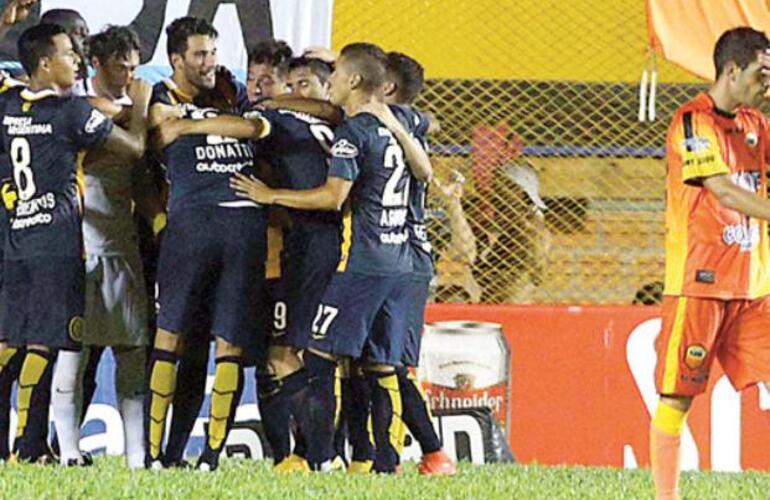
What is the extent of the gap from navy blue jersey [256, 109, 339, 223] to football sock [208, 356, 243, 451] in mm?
763

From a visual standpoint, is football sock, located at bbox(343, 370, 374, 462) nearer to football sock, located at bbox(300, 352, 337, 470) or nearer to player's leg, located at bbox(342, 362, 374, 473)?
player's leg, located at bbox(342, 362, 374, 473)

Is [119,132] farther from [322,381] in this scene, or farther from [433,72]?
[433,72]

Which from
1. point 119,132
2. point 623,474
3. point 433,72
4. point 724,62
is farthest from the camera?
point 433,72

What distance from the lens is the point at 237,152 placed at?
28.1 feet

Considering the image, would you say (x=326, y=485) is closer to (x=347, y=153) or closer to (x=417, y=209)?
(x=347, y=153)

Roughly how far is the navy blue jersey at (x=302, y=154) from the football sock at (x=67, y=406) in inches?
48.0

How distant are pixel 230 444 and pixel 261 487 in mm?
2600

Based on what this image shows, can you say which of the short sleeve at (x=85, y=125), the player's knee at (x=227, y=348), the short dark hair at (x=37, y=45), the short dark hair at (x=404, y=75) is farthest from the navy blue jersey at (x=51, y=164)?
the short dark hair at (x=404, y=75)

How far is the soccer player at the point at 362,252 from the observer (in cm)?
836

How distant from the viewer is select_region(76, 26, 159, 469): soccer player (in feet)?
29.1

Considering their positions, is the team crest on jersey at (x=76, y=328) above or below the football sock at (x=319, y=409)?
above

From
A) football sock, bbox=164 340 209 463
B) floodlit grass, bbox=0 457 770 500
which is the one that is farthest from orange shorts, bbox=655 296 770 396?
football sock, bbox=164 340 209 463

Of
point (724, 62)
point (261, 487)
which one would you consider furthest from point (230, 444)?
point (724, 62)

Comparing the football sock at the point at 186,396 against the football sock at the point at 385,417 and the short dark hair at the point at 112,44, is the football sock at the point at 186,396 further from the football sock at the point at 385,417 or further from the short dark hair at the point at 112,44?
the short dark hair at the point at 112,44
